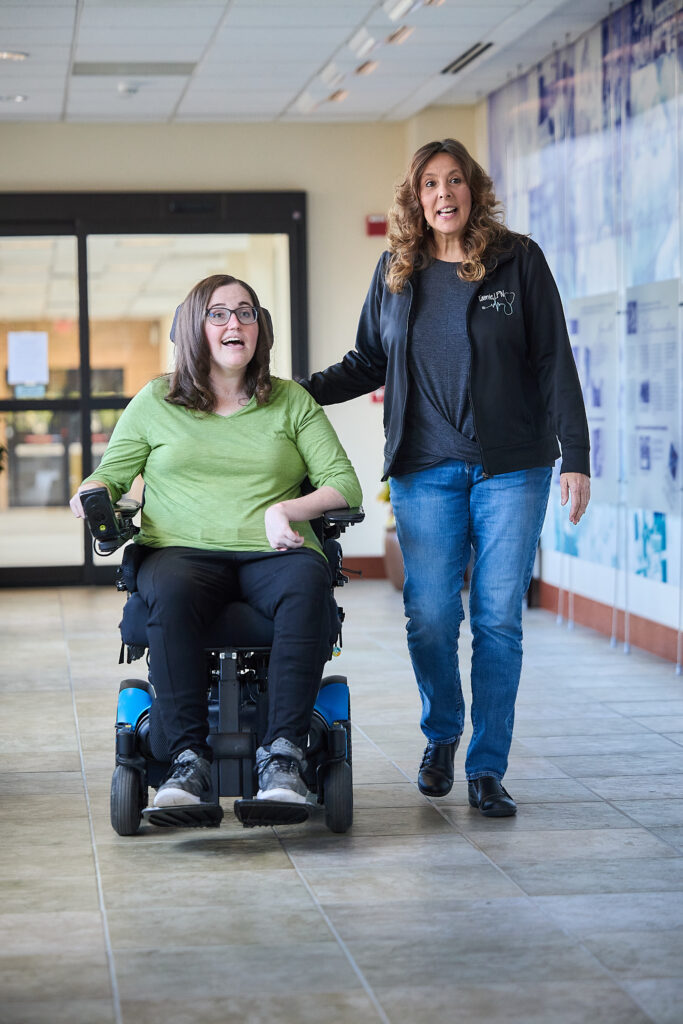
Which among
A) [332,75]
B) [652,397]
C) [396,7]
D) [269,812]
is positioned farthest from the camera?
[332,75]

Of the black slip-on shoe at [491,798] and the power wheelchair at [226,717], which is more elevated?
the power wheelchair at [226,717]

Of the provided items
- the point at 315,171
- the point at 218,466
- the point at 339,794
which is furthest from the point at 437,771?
the point at 315,171

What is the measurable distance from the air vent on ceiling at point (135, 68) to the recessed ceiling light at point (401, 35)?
3.40 feet

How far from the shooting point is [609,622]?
248 inches

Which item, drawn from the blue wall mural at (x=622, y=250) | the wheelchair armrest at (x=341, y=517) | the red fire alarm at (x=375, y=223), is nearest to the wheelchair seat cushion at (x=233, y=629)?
the wheelchair armrest at (x=341, y=517)

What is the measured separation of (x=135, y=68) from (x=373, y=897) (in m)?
5.28

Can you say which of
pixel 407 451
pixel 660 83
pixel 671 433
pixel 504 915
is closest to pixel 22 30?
pixel 660 83

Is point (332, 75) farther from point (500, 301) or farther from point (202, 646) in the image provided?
point (202, 646)

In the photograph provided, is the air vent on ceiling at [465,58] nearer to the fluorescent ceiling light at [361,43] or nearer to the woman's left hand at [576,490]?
the fluorescent ceiling light at [361,43]

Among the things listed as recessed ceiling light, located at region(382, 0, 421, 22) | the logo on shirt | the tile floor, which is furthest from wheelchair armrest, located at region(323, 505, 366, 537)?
recessed ceiling light, located at region(382, 0, 421, 22)

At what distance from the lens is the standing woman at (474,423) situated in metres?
3.28

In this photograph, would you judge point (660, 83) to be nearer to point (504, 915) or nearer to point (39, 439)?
point (504, 915)

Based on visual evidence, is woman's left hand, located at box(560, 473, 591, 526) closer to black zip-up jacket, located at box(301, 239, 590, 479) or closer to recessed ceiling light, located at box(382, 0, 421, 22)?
black zip-up jacket, located at box(301, 239, 590, 479)

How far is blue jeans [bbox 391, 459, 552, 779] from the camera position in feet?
10.8
